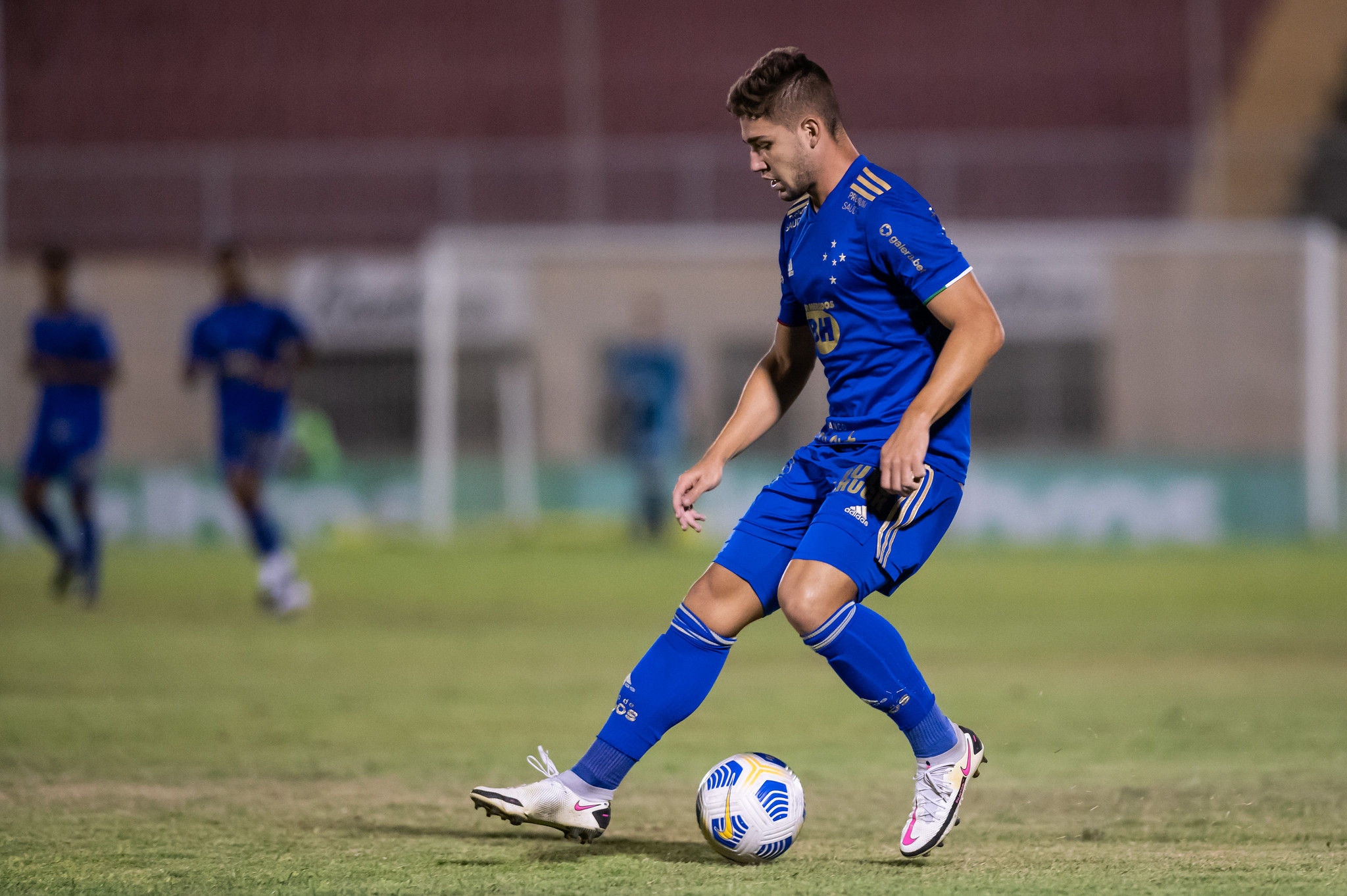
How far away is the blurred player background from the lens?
523 cm

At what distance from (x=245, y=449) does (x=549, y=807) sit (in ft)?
26.9

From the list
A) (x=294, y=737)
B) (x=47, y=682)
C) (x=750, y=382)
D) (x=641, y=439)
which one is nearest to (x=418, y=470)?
(x=641, y=439)

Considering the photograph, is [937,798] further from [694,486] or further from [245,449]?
[245,449]

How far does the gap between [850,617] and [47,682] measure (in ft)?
17.5

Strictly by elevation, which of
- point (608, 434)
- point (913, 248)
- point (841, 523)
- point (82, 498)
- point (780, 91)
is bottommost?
point (608, 434)

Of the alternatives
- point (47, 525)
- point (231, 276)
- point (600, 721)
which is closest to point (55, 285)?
point (231, 276)

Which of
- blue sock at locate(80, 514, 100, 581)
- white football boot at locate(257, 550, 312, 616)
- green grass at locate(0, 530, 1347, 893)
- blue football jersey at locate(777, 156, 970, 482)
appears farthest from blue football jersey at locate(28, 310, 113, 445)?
blue football jersey at locate(777, 156, 970, 482)

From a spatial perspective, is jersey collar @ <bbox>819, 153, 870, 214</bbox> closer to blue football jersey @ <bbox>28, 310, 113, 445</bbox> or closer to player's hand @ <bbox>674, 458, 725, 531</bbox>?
player's hand @ <bbox>674, 458, 725, 531</bbox>

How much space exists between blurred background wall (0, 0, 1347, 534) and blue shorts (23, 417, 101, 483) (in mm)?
6753

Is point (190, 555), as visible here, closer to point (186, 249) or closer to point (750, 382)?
point (186, 249)

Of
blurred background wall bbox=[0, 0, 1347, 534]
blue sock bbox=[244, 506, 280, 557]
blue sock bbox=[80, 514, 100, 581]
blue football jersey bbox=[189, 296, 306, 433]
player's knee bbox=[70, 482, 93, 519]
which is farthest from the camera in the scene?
blurred background wall bbox=[0, 0, 1347, 534]

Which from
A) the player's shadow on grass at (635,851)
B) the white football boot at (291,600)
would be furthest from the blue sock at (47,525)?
the player's shadow on grass at (635,851)

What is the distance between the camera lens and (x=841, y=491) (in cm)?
431

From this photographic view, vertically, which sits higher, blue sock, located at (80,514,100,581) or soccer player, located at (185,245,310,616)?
soccer player, located at (185,245,310,616)
